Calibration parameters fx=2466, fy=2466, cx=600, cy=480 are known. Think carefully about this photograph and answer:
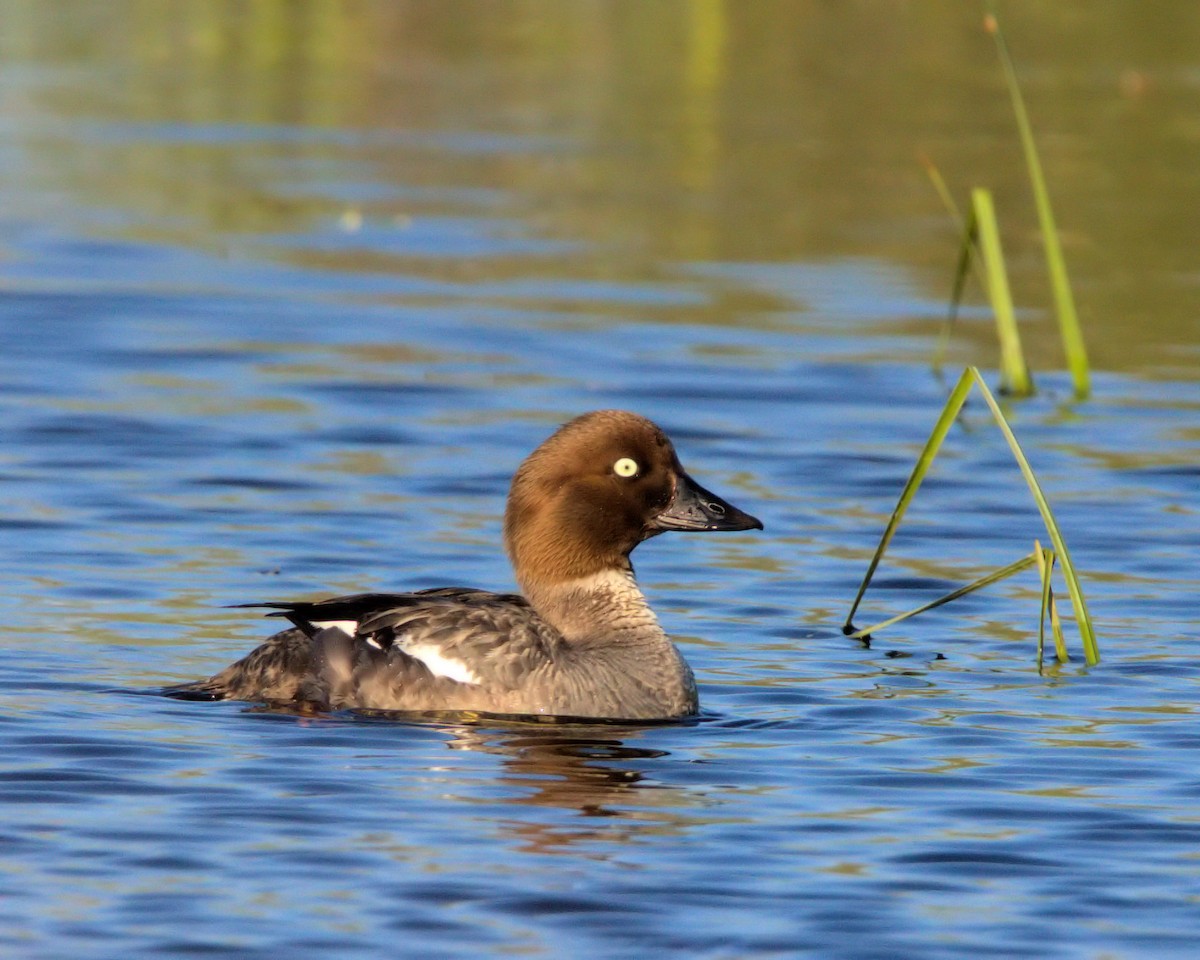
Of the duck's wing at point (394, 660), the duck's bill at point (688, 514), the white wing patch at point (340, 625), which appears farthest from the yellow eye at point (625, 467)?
the white wing patch at point (340, 625)

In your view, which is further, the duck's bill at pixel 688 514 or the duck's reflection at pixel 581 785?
the duck's bill at pixel 688 514

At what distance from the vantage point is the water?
22.9 feet

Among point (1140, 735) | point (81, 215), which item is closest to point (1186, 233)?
point (81, 215)

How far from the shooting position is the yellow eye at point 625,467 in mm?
9297

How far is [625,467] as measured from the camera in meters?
9.30

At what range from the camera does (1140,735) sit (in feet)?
28.6

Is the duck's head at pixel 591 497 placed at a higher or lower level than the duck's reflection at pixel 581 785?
higher

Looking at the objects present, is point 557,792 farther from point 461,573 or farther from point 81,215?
point 81,215

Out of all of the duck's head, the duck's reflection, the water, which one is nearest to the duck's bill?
the duck's head

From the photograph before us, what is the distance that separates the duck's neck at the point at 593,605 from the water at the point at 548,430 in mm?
494

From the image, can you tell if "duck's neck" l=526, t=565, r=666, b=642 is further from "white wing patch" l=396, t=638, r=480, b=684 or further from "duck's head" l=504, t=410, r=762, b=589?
"white wing patch" l=396, t=638, r=480, b=684

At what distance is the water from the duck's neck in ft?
1.62

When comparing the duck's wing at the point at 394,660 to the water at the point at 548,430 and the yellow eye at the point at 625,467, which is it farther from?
the yellow eye at the point at 625,467

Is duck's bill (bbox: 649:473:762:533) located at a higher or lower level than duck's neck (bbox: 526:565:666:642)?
higher
